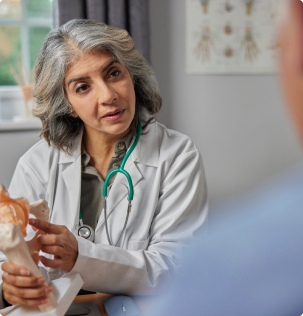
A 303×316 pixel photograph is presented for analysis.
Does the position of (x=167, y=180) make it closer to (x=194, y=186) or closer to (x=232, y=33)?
(x=194, y=186)

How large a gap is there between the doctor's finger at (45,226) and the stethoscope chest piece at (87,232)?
324 millimetres

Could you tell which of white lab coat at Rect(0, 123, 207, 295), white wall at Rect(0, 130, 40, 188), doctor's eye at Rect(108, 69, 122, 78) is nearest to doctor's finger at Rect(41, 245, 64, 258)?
white lab coat at Rect(0, 123, 207, 295)

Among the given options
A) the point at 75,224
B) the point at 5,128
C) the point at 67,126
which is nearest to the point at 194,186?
the point at 75,224

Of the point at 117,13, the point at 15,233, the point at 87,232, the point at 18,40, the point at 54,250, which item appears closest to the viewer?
the point at 15,233

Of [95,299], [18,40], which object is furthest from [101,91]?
[18,40]

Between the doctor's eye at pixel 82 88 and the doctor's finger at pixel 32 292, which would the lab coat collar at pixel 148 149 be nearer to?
the doctor's eye at pixel 82 88

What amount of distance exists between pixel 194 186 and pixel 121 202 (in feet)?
0.92

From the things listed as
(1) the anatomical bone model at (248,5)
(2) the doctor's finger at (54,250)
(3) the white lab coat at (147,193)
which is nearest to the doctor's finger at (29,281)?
(2) the doctor's finger at (54,250)

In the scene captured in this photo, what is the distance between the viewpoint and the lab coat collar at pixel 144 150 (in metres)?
1.39

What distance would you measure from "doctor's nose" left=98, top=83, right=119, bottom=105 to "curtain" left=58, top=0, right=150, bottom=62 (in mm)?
893

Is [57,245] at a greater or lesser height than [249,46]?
lesser

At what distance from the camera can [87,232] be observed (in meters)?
1.26

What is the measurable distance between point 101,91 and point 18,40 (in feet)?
4.01

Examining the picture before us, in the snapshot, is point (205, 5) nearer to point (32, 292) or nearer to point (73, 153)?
point (73, 153)
